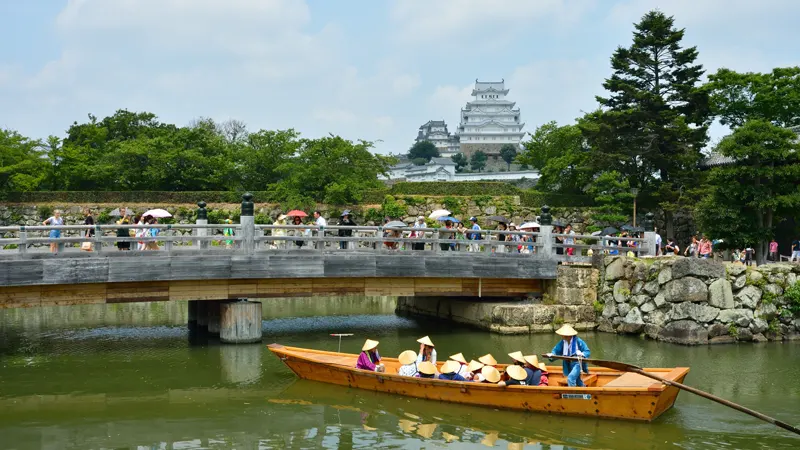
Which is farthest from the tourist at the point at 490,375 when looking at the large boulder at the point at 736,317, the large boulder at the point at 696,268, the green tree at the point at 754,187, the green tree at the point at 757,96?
the green tree at the point at 757,96

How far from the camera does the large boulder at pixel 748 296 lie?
67.1 ft

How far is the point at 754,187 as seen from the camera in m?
23.6

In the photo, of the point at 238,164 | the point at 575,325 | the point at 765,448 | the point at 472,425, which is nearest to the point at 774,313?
the point at 575,325

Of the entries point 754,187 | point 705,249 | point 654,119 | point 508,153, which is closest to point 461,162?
point 508,153

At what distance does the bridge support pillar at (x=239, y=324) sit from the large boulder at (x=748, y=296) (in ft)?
44.6

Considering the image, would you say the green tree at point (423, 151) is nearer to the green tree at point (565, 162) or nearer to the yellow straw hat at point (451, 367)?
the green tree at point (565, 162)

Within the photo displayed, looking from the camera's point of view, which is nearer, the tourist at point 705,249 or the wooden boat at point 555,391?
the wooden boat at point 555,391

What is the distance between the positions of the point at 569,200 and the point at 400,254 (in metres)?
23.4

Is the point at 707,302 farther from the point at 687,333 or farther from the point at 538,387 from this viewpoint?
the point at 538,387

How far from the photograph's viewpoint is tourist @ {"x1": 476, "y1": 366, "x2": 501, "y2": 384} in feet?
44.0

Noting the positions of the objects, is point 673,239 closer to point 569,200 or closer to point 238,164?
point 569,200

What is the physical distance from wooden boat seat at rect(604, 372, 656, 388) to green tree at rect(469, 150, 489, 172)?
7831 centimetres

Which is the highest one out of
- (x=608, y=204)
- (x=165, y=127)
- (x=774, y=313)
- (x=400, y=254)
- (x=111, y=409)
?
(x=165, y=127)

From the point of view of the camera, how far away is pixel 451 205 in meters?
42.8
